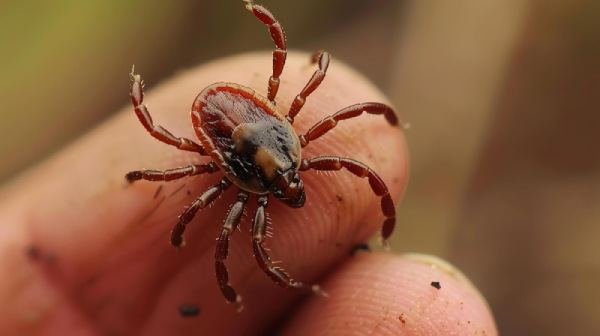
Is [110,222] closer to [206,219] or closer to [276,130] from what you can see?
[206,219]

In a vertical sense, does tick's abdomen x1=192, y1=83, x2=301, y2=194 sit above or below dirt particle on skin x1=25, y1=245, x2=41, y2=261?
above

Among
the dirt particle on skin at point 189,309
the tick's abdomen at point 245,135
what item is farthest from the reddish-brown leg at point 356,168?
the dirt particle on skin at point 189,309

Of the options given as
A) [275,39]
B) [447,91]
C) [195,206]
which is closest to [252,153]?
[195,206]

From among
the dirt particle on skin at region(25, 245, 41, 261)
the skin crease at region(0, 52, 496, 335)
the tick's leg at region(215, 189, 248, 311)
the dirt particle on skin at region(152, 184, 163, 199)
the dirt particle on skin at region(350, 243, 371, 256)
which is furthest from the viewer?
the dirt particle on skin at region(25, 245, 41, 261)

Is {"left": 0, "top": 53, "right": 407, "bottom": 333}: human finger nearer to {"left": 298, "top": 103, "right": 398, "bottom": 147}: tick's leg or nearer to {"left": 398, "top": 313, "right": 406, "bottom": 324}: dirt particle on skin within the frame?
{"left": 298, "top": 103, "right": 398, "bottom": 147}: tick's leg

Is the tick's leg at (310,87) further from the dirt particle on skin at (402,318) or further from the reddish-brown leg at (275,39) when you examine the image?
the dirt particle on skin at (402,318)

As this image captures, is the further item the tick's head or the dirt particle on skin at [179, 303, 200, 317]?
the dirt particle on skin at [179, 303, 200, 317]

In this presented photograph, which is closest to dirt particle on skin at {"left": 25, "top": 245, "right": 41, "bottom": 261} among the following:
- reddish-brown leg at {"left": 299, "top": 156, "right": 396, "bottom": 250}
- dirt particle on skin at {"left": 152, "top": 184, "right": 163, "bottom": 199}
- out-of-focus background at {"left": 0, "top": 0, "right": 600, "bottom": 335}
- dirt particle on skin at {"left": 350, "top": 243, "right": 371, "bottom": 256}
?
dirt particle on skin at {"left": 152, "top": 184, "right": 163, "bottom": 199}

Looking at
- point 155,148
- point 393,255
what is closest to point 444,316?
point 393,255
